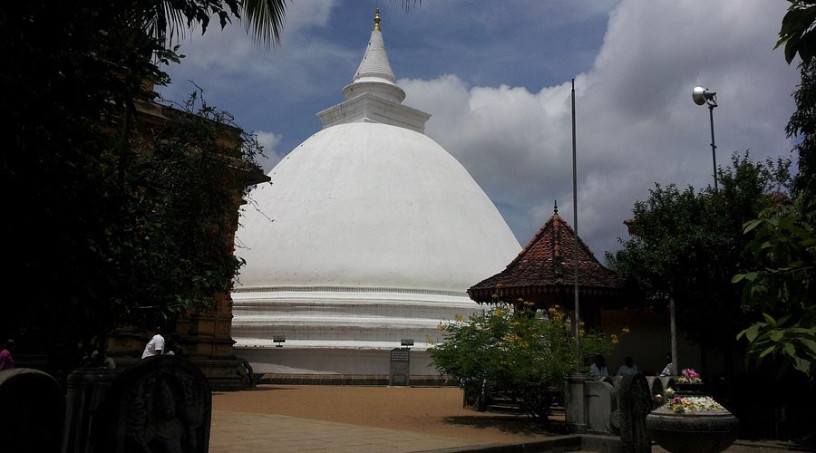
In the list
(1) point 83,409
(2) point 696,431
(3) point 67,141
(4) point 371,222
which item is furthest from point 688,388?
(4) point 371,222

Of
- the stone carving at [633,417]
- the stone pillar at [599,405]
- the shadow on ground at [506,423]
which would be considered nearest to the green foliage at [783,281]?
the stone carving at [633,417]

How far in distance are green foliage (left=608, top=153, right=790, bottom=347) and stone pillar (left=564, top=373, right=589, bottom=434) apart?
407 cm

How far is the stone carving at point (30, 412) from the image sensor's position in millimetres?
4934

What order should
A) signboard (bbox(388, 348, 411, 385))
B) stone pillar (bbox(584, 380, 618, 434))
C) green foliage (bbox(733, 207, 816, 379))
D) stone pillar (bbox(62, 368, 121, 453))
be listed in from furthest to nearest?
signboard (bbox(388, 348, 411, 385)) → stone pillar (bbox(584, 380, 618, 434)) → green foliage (bbox(733, 207, 816, 379)) → stone pillar (bbox(62, 368, 121, 453))

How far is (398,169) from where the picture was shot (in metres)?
30.0

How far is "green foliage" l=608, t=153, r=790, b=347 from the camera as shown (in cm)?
1391

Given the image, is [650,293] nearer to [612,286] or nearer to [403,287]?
[612,286]

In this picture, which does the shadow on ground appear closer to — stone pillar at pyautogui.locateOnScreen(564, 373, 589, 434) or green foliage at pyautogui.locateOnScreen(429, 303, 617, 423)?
green foliage at pyautogui.locateOnScreen(429, 303, 617, 423)

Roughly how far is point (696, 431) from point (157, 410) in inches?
231

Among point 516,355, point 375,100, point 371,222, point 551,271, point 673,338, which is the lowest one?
point 516,355

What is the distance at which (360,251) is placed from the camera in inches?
1067

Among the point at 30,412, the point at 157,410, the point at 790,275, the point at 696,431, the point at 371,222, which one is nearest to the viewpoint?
the point at 30,412

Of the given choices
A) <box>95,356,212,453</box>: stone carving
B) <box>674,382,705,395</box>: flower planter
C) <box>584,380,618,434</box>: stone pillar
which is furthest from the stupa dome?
<box>95,356,212,453</box>: stone carving

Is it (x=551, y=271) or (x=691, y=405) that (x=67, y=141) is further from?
(x=551, y=271)
